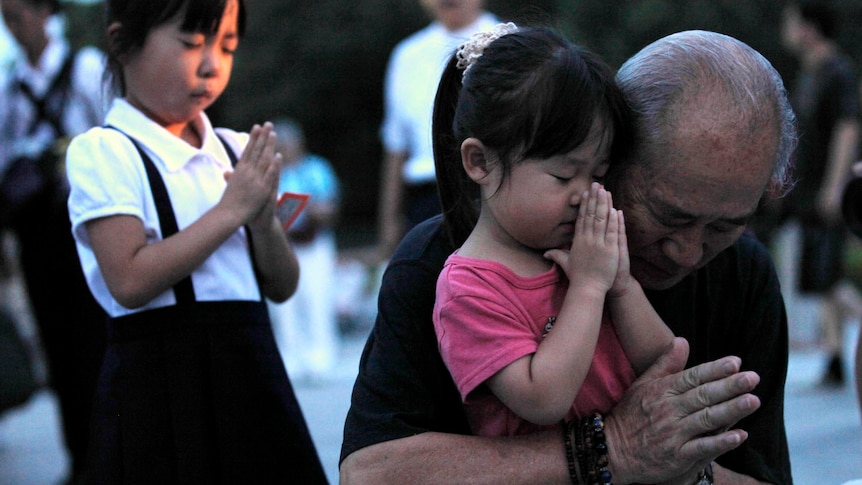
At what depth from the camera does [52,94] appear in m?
4.48

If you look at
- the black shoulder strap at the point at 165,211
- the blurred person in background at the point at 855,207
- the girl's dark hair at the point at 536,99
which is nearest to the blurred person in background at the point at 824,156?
the blurred person in background at the point at 855,207

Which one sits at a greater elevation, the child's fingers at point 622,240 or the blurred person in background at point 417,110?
the child's fingers at point 622,240

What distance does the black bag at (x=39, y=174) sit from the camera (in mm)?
4410

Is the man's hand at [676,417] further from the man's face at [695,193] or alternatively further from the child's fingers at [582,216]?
the child's fingers at [582,216]

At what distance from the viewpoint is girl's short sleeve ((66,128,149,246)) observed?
7.91ft

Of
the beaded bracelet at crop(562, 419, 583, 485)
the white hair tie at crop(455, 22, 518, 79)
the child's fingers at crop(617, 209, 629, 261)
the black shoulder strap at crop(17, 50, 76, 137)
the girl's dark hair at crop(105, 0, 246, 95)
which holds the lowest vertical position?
the black shoulder strap at crop(17, 50, 76, 137)

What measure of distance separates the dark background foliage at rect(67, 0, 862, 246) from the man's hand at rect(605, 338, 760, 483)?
16181 mm

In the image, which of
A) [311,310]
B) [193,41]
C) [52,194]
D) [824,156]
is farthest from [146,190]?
[311,310]

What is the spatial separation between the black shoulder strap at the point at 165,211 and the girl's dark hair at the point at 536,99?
2.63 feet

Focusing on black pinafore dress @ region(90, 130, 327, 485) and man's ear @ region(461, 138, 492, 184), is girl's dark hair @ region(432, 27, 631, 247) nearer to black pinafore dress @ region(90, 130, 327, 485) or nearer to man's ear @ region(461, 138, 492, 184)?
man's ear @ region(461, 138, 492, 184)

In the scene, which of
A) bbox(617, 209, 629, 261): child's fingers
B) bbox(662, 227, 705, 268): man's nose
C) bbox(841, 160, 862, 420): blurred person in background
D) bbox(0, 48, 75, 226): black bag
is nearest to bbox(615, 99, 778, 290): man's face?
bbox(662, 227, 705, 268): man's nose

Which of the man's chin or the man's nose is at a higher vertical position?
the man's nose

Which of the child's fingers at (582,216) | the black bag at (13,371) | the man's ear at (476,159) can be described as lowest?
the black bag at (13,371)

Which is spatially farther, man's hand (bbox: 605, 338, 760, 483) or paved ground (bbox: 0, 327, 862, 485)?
paved ground (bbox: 0, 327, 862, 485)
